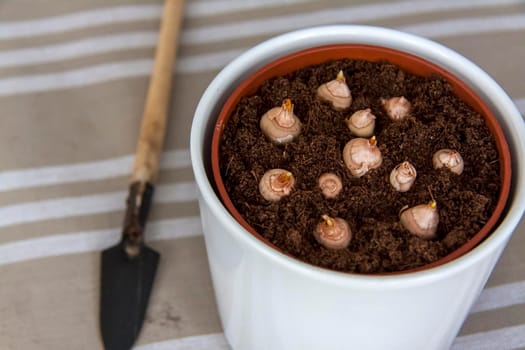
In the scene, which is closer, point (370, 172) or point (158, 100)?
point (370, 172)

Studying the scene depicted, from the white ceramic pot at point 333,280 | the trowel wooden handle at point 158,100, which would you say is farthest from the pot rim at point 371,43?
the trowel wooden handle at point 158,100

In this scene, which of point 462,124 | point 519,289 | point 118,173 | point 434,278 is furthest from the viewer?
point 118,173

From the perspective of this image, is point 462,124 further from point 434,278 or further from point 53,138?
point 53,138

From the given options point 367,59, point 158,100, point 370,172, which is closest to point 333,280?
point 370,172

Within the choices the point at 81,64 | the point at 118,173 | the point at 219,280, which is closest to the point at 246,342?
the point at 219,280

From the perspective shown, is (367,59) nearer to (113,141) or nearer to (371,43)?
(371,43)
